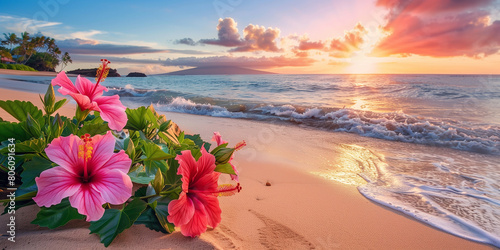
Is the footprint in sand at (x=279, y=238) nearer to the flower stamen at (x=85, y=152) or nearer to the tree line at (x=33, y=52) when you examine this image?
the flower stamen at (x=85, y=152)

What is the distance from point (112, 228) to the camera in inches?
36.9

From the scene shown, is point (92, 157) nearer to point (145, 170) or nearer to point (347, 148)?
point (145, 170)

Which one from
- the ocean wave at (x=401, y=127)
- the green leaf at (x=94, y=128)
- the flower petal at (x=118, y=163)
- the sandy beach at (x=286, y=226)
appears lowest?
the ocean wave at (x=401, y=127)

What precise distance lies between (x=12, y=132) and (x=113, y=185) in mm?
602

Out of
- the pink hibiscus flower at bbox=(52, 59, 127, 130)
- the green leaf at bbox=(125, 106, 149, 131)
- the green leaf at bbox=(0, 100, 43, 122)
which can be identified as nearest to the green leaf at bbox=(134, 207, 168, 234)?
the pink hibiscus flower at bbox=(52, 59, 127, 130)

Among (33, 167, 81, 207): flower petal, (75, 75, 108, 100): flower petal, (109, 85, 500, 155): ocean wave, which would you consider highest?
(75, 75, 108, 100): flower petal

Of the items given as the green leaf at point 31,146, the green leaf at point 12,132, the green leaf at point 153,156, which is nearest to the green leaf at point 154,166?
the green leaf at point 153,156

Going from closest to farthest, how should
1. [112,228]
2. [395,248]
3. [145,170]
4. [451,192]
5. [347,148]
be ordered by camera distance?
[112,228], [145,170], [395,248], [451,192], [347,148]

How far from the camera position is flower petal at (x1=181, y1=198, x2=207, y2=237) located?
0.98 m

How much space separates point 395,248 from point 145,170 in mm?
1442

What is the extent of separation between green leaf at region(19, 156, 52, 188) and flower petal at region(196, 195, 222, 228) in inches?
20.5

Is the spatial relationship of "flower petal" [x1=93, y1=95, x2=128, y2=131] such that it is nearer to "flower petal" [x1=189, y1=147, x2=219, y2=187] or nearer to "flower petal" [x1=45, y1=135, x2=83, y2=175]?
"flower petal" [x1=45, y1=135, x2=83, y2=175]

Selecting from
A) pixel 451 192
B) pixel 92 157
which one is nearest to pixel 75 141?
pixel 92 157

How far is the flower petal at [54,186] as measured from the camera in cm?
74
